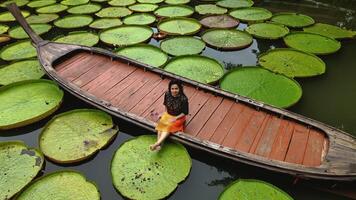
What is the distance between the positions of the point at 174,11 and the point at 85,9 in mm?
2729

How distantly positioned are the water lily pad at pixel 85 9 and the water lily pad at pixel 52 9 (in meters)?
0.28

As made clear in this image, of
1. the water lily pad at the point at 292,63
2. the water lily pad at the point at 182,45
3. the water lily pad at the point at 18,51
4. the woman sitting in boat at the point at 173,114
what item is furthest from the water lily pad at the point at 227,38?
the water lily pad at the point at 18,51

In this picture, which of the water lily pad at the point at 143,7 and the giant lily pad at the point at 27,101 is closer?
the giant lily pad at the point at 27,101

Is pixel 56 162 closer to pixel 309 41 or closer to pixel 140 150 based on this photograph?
pixel 140 150

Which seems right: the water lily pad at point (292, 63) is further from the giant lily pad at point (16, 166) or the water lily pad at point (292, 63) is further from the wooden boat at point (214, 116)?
the giant lily pad at point (16, 166)

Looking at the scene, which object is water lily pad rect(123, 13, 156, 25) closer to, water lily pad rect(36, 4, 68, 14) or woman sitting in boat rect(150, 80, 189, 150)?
water lily pad rect(36, 4, 68, 14)

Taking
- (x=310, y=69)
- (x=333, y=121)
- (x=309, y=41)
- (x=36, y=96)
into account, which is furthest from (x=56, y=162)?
(x=309, y=41)

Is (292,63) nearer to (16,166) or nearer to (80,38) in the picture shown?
(80,38)

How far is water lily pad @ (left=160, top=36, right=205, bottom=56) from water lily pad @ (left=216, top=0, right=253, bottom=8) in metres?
2.44

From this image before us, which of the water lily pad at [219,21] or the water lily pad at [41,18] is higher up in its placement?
the water lily pad at [219,21]

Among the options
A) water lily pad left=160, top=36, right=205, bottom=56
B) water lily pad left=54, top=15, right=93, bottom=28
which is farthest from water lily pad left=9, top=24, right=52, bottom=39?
water lily pad left=160, top=36, right=205, bottom=56

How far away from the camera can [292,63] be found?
19.6ft

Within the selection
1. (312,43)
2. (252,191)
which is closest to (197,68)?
(312,43)

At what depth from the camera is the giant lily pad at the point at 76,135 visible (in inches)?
163
